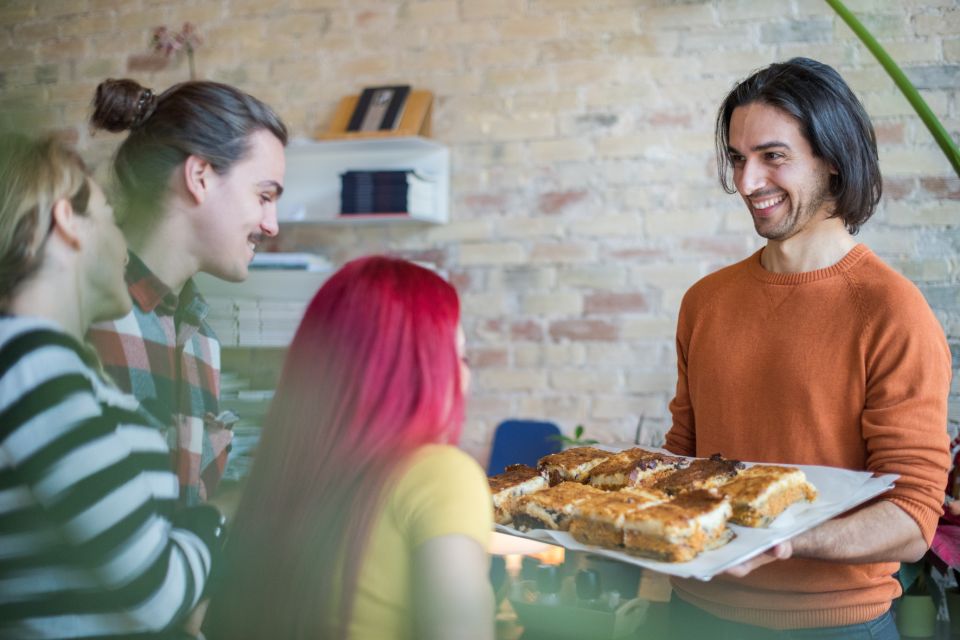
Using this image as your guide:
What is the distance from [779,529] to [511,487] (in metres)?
0.35

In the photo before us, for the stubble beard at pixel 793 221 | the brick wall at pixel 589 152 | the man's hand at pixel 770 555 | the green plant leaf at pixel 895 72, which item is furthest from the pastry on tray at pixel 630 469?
the brick wall at pixel 589 152

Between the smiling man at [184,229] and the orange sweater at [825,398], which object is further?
the orange sweater at [825,398]

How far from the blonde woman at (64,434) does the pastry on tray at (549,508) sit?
653 mm

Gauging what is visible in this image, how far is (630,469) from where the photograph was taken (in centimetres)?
130

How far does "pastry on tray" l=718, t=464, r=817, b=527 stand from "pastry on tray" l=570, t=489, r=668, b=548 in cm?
9

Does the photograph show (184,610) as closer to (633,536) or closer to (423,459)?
(423,459)

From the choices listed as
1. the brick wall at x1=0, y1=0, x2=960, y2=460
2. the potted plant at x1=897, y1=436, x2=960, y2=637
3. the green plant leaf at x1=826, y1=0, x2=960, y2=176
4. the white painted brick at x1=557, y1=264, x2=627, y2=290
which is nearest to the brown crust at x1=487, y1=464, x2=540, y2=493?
the green plant leaf at x1=826, y1=0, x2=960, y2=176

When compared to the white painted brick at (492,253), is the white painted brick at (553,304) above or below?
below

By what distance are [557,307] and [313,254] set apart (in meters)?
0.91

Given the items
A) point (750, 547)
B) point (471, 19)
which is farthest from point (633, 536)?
point (471, 19)

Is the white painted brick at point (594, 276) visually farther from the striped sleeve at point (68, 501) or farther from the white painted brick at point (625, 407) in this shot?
the striped sleeve at point (68, 501)

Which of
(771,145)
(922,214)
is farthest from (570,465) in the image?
(922,214)

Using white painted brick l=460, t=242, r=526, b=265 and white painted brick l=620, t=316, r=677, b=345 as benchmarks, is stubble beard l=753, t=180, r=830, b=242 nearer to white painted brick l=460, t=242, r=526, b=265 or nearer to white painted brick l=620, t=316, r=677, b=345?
white painted brick l=620, t=316, r=677, b=345

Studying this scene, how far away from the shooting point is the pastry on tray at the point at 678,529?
39.1 inches
